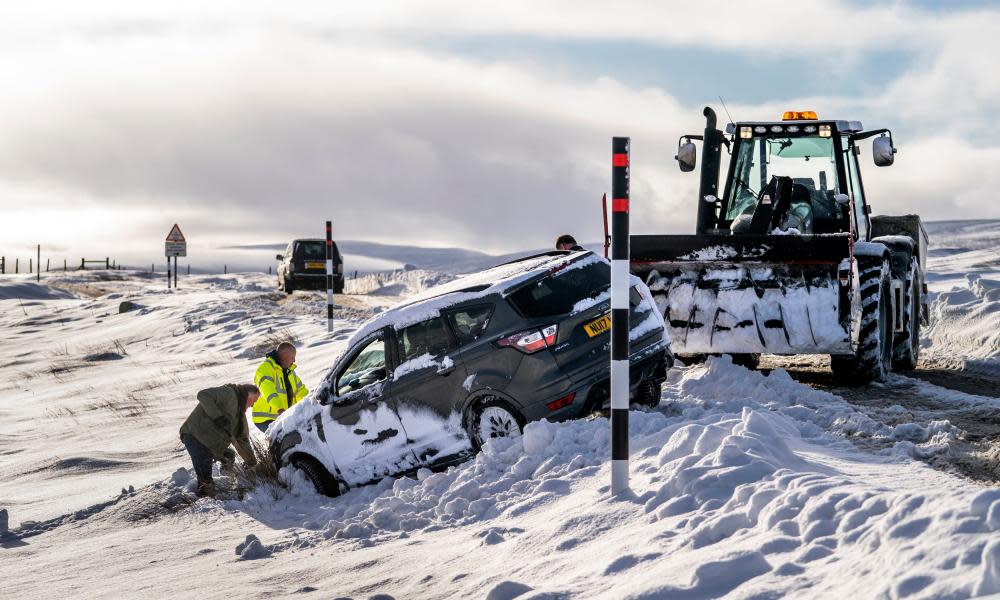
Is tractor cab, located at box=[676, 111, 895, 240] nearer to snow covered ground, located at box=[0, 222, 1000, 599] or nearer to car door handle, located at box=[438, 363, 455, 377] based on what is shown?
snow covered ground, located at box=[0, 222, 1000, 599]

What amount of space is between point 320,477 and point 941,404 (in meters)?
5.91

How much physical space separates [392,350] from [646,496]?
347 centimetres

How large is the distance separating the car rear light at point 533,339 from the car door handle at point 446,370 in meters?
0.51

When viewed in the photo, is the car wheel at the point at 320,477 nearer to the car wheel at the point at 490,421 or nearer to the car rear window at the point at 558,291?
the car wheel at the point at 490,421

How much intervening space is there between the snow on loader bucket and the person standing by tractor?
157 inches

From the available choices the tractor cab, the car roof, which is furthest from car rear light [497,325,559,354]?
the tractor cab

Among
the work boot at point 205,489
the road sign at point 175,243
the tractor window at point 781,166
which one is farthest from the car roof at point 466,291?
the road sign at point 175,243

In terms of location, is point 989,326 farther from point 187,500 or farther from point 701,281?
point 187,500

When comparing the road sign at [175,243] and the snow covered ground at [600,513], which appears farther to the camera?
the road sign at [175,243]

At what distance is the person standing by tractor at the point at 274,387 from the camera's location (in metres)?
10.9

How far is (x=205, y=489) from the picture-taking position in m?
9.57

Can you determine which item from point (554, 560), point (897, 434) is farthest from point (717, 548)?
point (897, 434)

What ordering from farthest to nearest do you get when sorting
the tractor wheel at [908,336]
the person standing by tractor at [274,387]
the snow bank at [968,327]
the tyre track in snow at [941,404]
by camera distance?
the snow bank at [968,327]
the tractor wheel at [908,336]
the person standing by tractor at [274,387]
the tyre track in snow at [941,404]

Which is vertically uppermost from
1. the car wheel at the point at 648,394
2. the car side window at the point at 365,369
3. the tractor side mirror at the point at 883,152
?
the tractor side mirror at the point at 883,152
